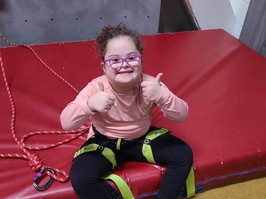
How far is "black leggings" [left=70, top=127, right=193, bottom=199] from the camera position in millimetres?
1094

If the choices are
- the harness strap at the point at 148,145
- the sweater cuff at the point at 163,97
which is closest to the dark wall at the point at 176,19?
the harness strap at the point at 148,145

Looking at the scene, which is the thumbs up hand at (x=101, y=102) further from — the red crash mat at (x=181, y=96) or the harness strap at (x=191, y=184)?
the harness strap at (x=191, y=184)

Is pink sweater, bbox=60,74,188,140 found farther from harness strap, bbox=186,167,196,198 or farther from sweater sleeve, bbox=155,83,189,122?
harness strap, bbox=186,167,196,198

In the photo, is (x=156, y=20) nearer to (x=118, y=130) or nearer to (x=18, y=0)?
(x=18, y=0)

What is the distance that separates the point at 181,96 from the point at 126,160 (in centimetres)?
56

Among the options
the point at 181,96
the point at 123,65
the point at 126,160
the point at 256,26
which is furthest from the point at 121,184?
the point at 256,26

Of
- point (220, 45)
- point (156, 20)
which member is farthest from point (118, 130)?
point (156, 20)

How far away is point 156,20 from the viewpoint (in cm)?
247

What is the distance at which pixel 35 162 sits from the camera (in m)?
1.19

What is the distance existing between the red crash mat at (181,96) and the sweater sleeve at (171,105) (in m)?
0.24

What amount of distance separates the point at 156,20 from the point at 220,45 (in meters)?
0.56

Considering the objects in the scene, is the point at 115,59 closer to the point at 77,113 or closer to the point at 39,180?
the point at 77,113

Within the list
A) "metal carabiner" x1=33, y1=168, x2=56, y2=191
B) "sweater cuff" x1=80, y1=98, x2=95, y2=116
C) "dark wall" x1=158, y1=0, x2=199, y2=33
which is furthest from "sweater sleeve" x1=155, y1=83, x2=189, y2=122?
"dark wall" x1=158, y1=0, x2=199, y2=33

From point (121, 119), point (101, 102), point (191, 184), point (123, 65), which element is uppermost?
point (123, 65)
